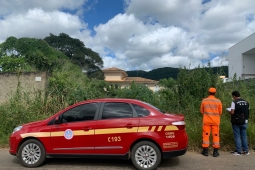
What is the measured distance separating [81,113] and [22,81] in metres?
8.98

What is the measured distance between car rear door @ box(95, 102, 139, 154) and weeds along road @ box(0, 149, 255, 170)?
566 millimetres

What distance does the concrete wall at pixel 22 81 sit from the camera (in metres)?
13.7

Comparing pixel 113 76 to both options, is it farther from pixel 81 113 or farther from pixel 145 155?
pixel 145 155

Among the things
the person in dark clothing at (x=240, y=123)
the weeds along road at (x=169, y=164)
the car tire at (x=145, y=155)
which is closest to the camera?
the car tire at (x=145, y=155)

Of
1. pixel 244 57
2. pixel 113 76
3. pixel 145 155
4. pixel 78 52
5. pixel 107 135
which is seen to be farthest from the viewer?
pixel 113 76

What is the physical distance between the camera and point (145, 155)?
5902 millimetres

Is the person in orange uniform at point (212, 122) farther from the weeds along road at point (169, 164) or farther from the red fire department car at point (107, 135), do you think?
the red fire department car at point (107, 135)

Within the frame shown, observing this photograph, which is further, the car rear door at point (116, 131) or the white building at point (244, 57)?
the white building at point (244, 57)

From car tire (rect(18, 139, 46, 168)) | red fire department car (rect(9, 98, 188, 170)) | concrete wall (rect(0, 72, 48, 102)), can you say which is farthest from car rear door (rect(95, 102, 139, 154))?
concrete wall (rect(0, 72, 48, 102))

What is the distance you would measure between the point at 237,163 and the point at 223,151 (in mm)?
1343

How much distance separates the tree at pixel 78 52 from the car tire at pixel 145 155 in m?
59.2

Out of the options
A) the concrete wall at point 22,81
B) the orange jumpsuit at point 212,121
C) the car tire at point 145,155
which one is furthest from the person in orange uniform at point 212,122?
the concrete wall at point 22,81

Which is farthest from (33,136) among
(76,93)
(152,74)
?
(152,74)

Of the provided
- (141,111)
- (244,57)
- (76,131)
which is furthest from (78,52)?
(141,111)
